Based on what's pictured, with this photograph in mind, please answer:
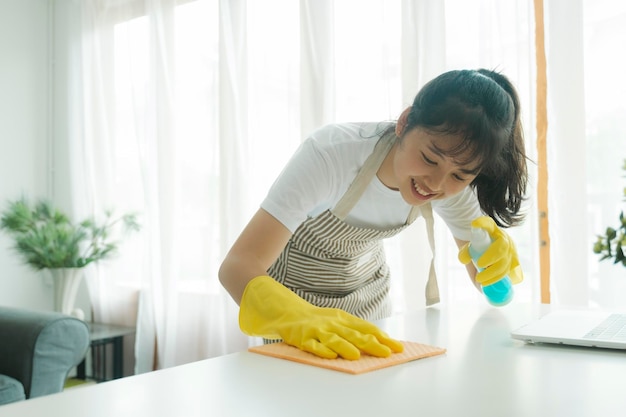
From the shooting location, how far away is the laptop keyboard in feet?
3.04

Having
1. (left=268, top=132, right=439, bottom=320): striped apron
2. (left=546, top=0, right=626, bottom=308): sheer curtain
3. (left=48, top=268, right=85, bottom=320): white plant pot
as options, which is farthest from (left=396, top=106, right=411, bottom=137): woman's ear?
(left=48, top=268, right=85, bottom=320): white plant pot

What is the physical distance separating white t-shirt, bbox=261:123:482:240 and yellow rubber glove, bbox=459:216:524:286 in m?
0.17

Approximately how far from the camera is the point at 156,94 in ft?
10.8

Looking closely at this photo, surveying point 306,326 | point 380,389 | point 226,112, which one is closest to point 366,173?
point 306,326

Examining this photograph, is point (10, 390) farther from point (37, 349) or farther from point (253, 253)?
point (253, 253)

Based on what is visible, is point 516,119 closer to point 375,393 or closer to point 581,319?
point 581,319

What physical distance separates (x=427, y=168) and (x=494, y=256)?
201 millimetres

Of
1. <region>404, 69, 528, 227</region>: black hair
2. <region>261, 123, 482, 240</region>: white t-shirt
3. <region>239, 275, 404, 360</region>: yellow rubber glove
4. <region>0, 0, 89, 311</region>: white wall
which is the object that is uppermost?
<region>0, 0, 89, 311</region>: white wall

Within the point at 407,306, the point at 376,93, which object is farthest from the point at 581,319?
the point at 376,93

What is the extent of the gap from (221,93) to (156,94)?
0.45 meters

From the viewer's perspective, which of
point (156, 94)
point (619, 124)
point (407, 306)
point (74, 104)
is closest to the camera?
point (619, 124)

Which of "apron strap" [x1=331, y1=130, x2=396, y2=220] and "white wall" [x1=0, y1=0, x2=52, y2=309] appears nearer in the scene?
"apron strap" [x1=331, y1=130, x2=396, y2=220]

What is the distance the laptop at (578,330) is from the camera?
91cm

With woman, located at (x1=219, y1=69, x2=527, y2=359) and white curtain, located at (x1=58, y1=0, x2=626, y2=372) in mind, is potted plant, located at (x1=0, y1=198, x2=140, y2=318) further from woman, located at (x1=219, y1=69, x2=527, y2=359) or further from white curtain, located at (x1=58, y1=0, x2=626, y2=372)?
woman, located at (x1=219, y1=69, x2=527, y2=359)
